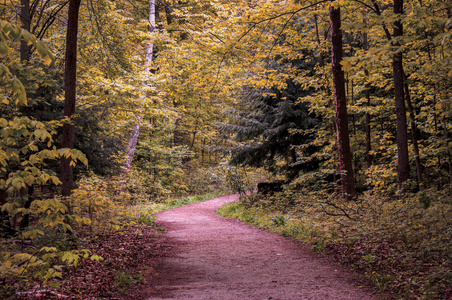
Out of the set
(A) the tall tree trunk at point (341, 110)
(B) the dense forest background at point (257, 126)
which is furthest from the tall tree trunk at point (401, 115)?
(A) the tall tree trunk at point (341, 110)

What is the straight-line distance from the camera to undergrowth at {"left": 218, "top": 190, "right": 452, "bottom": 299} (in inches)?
188

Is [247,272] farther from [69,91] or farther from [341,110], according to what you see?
[341,110]

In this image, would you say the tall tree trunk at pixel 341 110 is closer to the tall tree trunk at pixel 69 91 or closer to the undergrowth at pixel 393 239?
the undergrowth at pixel 393 239

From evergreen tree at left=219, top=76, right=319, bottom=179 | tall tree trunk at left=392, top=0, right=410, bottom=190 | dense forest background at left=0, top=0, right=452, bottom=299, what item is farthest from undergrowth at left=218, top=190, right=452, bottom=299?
evergreen tree at left=219, top=76, right=319, bottom=179

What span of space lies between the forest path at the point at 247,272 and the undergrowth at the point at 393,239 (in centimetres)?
46

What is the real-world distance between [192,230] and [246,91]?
8.37 m

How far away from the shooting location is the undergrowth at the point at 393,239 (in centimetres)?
478

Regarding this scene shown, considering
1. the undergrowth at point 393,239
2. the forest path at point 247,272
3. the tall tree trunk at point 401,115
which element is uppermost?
the tall tree trunk at point 401,115

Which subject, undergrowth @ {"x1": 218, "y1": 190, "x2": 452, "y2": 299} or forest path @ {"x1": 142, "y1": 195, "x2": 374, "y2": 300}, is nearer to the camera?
undergrowth @ {"x1": 218, "y1": 190, "x2": 452, "y2": 299}

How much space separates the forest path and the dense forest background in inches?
26.1

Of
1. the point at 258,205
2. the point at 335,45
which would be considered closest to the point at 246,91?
the point at 258,205

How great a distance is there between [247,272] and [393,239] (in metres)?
3.06

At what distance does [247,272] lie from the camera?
6262mm

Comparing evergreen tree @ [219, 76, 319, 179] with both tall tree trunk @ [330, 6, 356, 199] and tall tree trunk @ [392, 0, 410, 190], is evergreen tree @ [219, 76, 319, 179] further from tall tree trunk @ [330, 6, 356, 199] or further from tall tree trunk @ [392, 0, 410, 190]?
tall tree trunk @ [392, 0, 410, 190]
